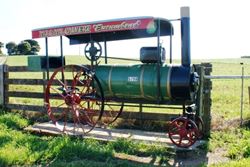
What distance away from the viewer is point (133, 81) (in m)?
7.37

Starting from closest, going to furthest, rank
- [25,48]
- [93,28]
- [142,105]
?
[93,28]
[142,105]
[25,48]

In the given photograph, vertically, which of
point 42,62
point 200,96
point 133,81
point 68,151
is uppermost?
point 42,62

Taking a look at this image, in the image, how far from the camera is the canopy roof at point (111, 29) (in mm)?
6934

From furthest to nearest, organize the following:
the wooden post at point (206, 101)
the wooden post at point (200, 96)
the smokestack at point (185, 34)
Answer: the wooden post at point (206, 101), the wooden post at point (200, 96), the smokestack at point (185, 34)

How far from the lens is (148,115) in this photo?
834 cm

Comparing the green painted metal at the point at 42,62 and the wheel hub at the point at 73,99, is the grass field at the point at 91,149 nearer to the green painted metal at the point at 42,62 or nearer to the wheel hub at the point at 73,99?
the wheel hub at the point at 73,99

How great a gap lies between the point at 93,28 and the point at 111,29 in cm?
42

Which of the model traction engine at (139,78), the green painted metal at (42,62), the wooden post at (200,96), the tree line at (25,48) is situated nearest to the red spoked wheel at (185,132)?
the model traction engine at (139,78)

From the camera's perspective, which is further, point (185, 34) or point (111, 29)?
point (111, 29)

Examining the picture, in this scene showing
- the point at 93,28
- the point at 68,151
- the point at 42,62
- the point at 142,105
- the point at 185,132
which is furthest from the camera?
the point at 42,62

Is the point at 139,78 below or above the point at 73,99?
above

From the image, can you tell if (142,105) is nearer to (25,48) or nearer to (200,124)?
(200,124)

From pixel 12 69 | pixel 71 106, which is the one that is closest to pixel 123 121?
pixel 71 106

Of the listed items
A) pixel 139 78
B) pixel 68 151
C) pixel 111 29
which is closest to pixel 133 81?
pixel 139 78
